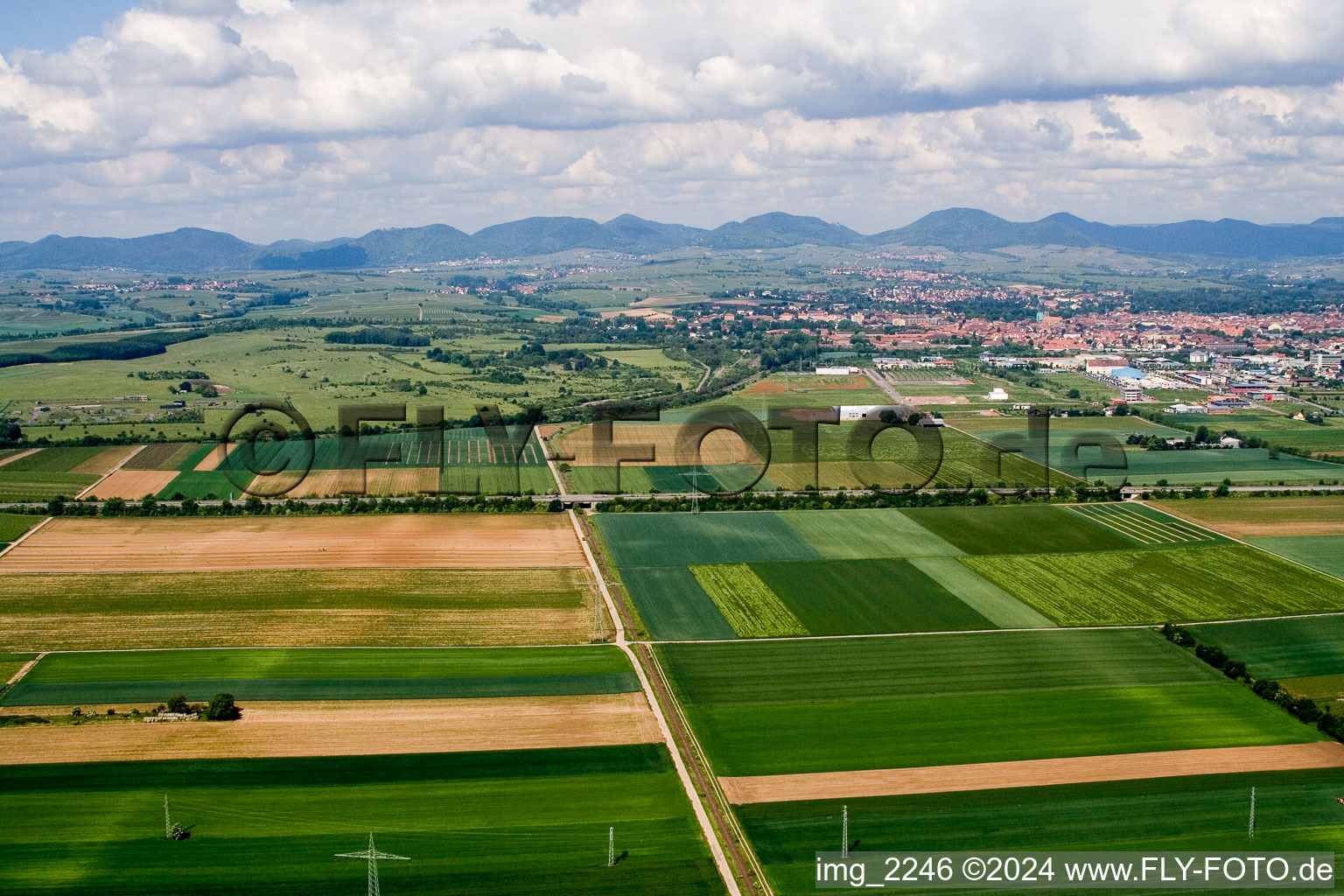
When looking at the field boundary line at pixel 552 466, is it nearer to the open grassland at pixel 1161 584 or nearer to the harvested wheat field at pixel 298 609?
the harvested wheat field at pixel 298 609

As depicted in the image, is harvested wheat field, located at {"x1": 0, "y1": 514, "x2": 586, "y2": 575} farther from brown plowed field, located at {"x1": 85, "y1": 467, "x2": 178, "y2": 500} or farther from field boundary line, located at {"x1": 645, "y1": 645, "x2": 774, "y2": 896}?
field boundary line, located at {"x1": 645, "y1": 645, "x2": 774, "y2": 896}

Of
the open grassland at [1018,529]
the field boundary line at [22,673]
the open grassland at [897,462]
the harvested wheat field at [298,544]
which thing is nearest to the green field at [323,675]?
the field boundary line at [22,673]

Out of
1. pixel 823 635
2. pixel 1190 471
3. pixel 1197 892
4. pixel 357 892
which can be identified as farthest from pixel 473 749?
pixel 1190 471

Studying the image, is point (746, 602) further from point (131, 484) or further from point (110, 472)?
point (110, 472)

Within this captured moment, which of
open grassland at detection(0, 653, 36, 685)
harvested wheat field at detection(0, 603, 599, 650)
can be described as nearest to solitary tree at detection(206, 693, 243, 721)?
harvested wheat field at detection(0, 603, 599, 650)

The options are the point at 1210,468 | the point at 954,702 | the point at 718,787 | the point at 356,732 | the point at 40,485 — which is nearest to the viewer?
the point at 718,787

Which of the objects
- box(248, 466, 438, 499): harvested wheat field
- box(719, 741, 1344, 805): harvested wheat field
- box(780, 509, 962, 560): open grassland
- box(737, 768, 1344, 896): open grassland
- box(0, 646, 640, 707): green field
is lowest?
box(737, 768, 1344, 896): open grassland

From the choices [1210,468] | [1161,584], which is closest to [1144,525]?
[1161,584]
